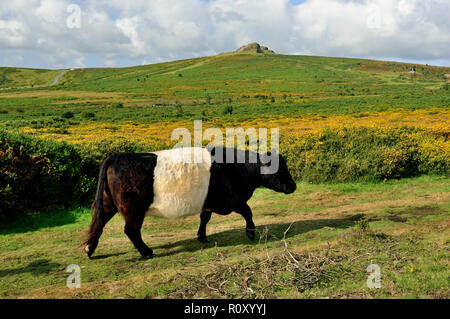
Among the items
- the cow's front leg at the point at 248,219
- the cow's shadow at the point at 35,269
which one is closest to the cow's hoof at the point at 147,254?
the cow's shadow at the point at 35,269

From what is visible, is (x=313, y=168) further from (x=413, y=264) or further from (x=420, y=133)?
(x=413, y=264)

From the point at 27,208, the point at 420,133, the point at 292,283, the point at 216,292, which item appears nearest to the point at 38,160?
the point at 27,208

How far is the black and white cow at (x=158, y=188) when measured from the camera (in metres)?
6.55

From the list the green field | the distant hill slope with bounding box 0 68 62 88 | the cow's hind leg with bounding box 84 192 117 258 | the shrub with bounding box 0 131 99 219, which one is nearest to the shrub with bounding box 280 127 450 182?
the green field

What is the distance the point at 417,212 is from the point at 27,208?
11.2 metres

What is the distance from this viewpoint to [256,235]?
802 centimetres

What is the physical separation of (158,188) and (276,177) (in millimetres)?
3121

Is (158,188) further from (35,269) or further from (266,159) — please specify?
(266,159)

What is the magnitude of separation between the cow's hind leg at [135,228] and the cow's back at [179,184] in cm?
22

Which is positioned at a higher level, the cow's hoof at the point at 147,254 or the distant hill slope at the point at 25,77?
the distant hill slope at the point at 25,77

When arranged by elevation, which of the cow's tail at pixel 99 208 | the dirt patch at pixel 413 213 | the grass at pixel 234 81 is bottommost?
the dirt patch at pixel 413 213

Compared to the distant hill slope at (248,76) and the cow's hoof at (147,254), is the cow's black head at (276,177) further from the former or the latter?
the distant hill slope at (248,76)

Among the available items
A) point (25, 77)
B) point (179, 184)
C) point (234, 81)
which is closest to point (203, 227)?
point (179, 184)

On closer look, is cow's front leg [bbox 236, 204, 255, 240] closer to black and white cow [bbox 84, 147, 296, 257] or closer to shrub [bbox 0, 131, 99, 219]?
black and white cow [bbox 84, 147, 296, 257]
